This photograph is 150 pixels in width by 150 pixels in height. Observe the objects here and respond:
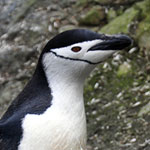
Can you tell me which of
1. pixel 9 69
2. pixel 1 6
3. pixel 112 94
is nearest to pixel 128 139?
pixel 112 94

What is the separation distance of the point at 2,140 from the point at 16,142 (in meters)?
0.13

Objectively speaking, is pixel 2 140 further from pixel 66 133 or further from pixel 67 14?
pixel 67 14

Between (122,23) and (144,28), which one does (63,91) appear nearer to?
(144,28)

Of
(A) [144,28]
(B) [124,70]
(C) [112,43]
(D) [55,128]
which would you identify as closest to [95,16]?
(A) [144,28]

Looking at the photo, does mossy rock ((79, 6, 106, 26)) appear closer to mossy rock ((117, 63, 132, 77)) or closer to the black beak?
mossy rock ((117, 63, 132, 77))

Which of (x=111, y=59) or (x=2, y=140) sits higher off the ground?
(x=2, y=140)

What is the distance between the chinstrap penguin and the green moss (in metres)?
2.57

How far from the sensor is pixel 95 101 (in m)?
4.66

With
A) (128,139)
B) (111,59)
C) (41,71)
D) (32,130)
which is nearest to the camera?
(32,130)

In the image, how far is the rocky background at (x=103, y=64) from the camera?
13.6 feet

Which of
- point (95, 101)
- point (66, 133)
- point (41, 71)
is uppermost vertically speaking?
point (41, 71)

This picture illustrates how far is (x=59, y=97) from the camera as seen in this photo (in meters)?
2.76

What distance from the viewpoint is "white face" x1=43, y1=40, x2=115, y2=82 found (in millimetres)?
2670

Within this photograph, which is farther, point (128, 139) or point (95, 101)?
point (95, 101)
